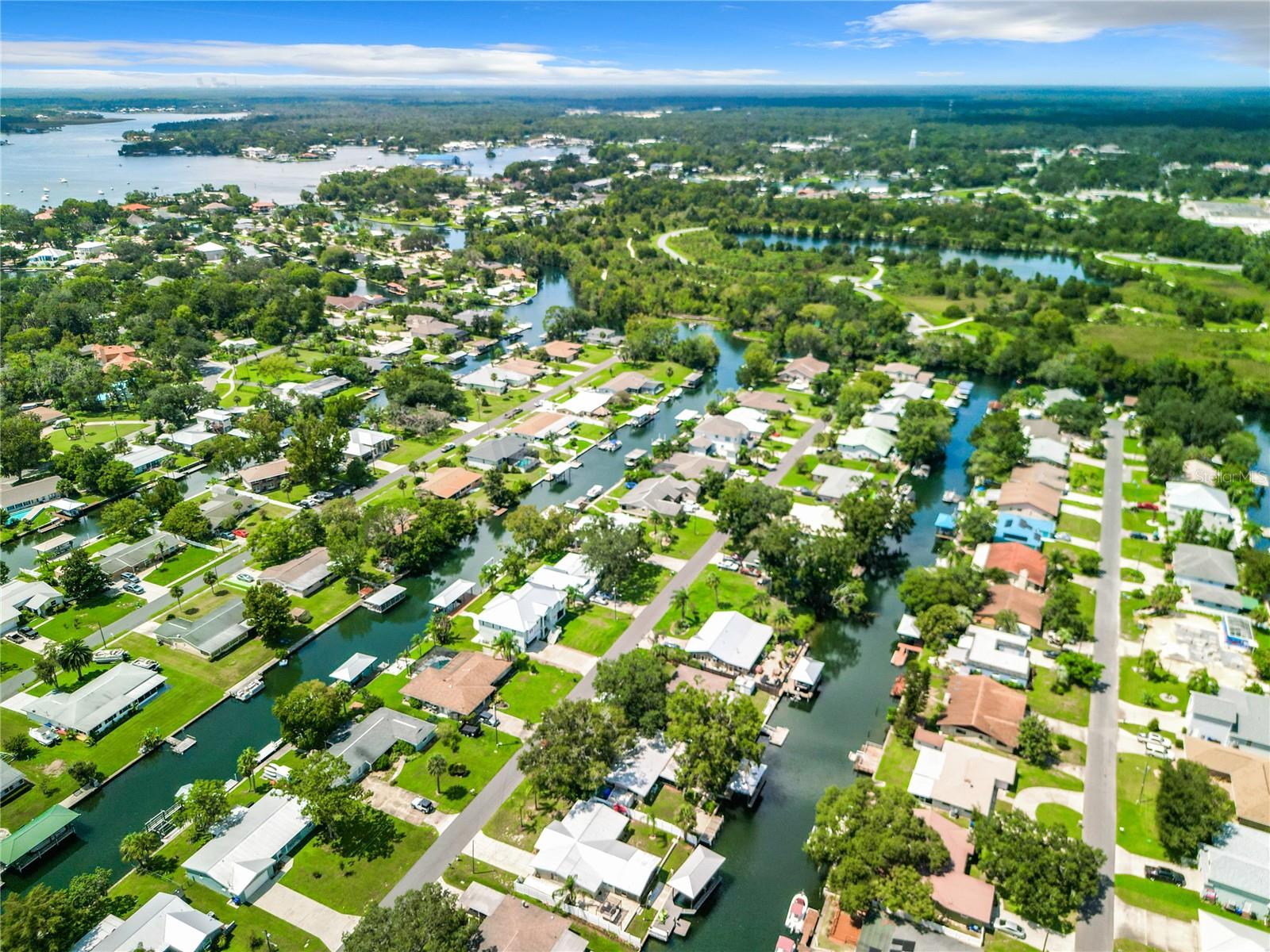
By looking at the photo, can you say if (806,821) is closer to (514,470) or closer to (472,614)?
(472,614)

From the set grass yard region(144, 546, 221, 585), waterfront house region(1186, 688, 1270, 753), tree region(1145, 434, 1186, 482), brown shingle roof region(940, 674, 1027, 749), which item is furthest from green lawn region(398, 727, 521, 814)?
tree region(1145, 434, 1186, 482)

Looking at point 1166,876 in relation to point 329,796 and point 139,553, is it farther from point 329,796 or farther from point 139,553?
point 139,553

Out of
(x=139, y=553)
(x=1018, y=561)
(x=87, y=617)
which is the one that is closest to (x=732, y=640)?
(x=1018, y=561)

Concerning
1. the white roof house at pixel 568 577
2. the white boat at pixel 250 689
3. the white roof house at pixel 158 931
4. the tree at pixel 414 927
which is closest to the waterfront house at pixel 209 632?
the white boat at pixel 250 689

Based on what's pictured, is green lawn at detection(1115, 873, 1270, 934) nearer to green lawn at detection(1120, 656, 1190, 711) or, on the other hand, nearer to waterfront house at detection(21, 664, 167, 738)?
green lawn at detection(1120, 656, 1190, 711)

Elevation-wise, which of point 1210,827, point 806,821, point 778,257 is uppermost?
point 778,257

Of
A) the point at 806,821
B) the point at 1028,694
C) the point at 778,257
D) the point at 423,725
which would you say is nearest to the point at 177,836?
the point at 423,725

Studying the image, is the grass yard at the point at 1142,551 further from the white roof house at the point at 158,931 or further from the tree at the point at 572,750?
the white roof house at the point at 158,931
